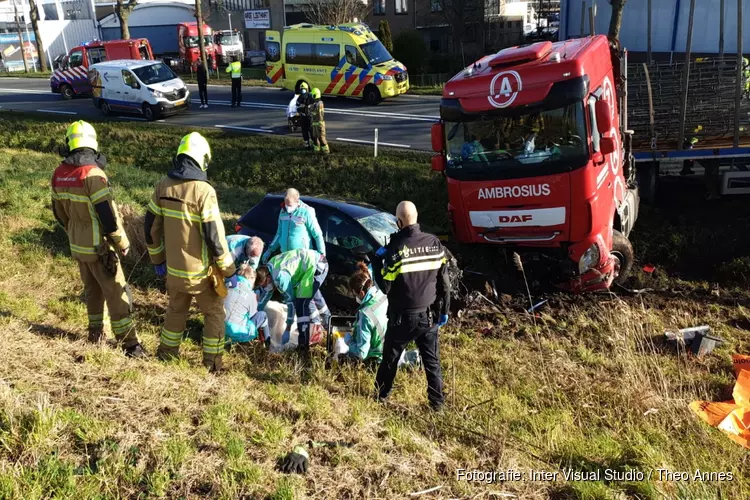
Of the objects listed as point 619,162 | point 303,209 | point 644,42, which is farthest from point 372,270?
point 644,42

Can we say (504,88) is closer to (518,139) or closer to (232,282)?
(518,139)

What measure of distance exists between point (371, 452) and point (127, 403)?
1597 millimetres

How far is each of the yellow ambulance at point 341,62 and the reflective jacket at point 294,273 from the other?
14.6 meters

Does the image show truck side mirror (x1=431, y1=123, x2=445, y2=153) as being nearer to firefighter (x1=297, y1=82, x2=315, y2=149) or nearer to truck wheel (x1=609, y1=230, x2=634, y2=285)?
truck wheel (x1=609, y1=230, x2=634, y2=285)

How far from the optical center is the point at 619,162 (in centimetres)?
820

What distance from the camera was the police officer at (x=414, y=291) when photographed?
4.38m

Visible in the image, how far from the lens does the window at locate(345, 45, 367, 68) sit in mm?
19531

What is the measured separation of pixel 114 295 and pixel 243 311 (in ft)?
3.71

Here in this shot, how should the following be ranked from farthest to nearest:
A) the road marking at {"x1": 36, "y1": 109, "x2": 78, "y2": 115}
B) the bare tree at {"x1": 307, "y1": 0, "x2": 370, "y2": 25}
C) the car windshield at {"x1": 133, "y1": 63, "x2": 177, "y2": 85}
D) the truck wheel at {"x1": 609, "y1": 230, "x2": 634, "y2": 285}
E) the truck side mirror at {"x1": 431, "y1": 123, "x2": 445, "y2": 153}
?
the bare tree at {"x1": 307, "y1": 0, "x2": 370, "y2": 25}, the road marking at {"x1": 36, "y1": 109, "x2": 78, "y2": 115}, the car windshield at {"x1": 133, "y1": 63, "x2": 177, "y2": 85}, the truck wheel at {"x1": 609, "y1": 230, "x2": 634, "y2": 285}, the truck side mirror at {"x1": 431, "y1": 123, "x2": 445, "y2": 153}

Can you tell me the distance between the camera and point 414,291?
4402 mm

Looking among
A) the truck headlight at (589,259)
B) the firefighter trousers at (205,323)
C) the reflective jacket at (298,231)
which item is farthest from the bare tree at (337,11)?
the firefighter trousers at (205,323)

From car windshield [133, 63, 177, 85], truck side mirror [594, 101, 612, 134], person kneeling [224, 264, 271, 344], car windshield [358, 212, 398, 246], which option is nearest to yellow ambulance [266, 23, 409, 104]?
car windshield [133, 63, 177, 85]

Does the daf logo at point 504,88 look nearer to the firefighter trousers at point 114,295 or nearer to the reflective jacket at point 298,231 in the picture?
the reflective jacket at point 298,231

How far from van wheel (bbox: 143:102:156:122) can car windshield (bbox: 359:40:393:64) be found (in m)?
6.89
